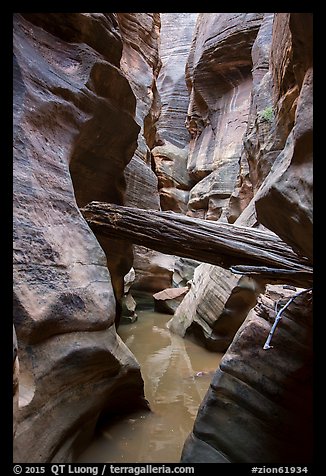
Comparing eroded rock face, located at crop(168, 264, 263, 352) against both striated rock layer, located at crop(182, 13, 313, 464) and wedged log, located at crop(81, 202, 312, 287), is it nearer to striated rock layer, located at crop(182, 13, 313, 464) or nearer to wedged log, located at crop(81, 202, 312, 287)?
wedged log, located at crop(81, 202, 312, 287)

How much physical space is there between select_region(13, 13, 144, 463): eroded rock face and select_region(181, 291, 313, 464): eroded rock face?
114 cm

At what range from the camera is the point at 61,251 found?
338 cm

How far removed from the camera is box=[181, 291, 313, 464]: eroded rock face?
9.81 ft

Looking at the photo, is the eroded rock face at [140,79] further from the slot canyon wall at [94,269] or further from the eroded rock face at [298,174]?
the eroded rock face at [298,174]

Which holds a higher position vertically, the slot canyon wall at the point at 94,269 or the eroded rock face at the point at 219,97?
the eroded rock face at the point at 219,97

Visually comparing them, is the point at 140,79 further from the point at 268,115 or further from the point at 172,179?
the point at 172,179

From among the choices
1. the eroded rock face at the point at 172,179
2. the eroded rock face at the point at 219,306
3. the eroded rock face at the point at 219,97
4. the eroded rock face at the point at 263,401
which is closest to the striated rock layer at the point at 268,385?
the eroded rock face at the point at 263,401

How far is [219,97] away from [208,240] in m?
14.4

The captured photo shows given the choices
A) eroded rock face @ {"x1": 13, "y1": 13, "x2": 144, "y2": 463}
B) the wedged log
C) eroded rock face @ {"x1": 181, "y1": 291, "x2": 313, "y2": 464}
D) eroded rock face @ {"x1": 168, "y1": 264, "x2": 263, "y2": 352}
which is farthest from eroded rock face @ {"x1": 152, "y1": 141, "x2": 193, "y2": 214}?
eroded rock face @ {"x1": 181, "y1": 291, "x2": 313, "y2": 464}

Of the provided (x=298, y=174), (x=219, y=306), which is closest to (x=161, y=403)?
(x=219, y=306)

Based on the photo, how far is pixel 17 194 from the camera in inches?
126

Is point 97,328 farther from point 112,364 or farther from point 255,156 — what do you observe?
point 255,156

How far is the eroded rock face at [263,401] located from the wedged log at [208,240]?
0.56m

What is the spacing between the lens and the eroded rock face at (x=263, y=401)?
2.99 metres
